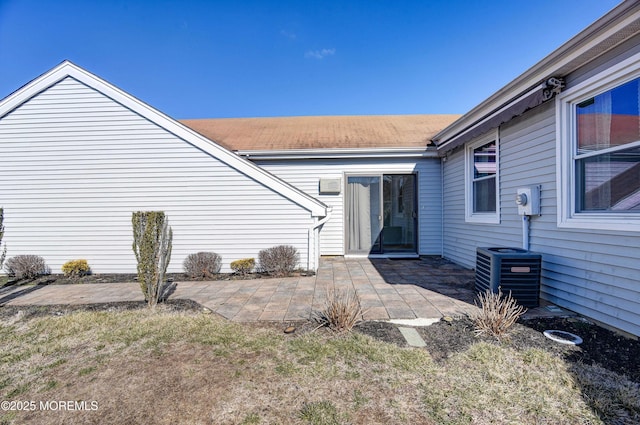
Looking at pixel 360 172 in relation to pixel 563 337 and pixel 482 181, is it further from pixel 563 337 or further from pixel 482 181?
pixel 563 337

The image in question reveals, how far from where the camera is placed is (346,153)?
7.66 m

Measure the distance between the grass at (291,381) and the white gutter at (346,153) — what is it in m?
5.39

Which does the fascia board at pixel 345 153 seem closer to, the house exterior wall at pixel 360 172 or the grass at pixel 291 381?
the house exterior wall at pixel 360 172

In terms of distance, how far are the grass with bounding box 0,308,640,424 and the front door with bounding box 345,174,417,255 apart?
5.01 meters

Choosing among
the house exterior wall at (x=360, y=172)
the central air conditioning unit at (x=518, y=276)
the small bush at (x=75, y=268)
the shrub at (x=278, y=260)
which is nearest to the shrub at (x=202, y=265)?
the shrub at (x=278, y=260)

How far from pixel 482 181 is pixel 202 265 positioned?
20.6 feet

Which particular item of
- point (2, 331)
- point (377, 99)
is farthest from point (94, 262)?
point (377, 99)

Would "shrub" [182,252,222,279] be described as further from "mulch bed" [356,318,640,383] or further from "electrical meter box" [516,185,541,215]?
"electrical meter box" [516,185,541,215]

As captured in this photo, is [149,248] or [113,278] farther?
[113,278]

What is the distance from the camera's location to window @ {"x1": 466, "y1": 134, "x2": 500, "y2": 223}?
5516 mm

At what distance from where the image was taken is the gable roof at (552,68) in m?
2.75

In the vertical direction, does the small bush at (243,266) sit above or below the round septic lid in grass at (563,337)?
above

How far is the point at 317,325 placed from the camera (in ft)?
10.9

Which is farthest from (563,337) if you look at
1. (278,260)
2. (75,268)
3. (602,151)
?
(75,268)
